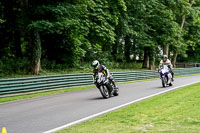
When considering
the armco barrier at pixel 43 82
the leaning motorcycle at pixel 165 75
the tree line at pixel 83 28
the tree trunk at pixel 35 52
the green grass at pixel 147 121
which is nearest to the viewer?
the green grass at pixel 147 121

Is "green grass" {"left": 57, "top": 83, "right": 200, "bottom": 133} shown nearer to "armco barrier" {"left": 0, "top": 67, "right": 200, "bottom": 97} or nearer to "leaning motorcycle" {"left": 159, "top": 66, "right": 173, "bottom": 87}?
"armco barrier" {"left": 0, "top": 67, "right": 200, "bottom": 97}

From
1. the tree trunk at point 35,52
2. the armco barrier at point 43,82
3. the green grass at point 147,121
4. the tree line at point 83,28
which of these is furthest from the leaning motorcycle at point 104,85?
the tree trunk at point 35,52

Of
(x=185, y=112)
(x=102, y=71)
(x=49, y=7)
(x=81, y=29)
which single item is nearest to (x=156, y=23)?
→ (x=81, y=29)

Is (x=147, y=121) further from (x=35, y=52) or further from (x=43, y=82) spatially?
(x=35, y=52)

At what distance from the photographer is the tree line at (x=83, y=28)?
20.5 metres

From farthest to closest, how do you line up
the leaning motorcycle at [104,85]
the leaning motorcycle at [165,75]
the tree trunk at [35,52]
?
the tree trunk at [35,52]
the leaning motorcycle at [165,75]
the leaning motorcycle at [104,85]

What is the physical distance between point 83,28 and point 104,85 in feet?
34.0

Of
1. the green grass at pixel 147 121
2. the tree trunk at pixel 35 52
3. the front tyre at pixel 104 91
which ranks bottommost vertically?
the green grass at pixel 147 121

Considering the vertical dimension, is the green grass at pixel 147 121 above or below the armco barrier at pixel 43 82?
below

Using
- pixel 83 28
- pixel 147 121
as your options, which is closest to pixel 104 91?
pixel 147 121

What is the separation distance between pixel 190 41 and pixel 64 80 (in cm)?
3265

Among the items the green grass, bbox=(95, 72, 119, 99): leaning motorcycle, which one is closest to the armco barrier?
bbox=(95, 72, 119, 99): leaning motorcycle

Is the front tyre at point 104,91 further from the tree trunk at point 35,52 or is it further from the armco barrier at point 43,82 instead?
the tree trunk at point 35,52

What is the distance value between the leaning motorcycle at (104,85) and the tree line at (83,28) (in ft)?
24.6
